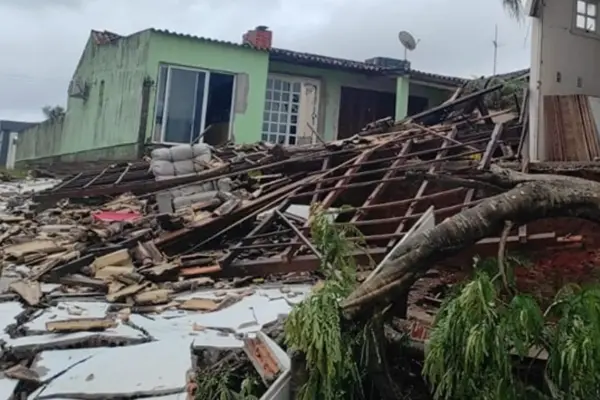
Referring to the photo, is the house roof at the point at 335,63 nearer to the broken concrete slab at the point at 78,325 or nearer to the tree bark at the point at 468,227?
the broken concrete slab at the point at 78,325

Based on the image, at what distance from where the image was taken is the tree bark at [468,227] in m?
3.61

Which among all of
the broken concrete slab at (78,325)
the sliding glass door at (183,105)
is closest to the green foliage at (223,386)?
the broken concrete slab at (78,325)

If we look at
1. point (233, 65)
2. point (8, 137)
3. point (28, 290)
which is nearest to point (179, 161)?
point (28, 290)

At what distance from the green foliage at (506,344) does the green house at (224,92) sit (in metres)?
9.65

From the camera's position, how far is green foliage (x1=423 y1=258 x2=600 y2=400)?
120 inches

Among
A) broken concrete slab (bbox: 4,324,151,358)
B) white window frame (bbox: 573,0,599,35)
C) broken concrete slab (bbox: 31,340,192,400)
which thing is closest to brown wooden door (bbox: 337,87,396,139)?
white window frame (bbox: 573,0,599,35)

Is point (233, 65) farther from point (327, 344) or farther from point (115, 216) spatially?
point (327, 344)

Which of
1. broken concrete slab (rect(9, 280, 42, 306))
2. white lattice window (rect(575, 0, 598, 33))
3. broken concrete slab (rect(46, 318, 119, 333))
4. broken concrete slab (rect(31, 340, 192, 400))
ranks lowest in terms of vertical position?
broken concrete slab (rect(31, 340, 192, 400))

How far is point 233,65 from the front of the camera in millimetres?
14430

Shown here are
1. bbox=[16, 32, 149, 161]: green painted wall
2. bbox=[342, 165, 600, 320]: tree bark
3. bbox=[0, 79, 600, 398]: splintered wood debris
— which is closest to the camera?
bbox=[342, 165, 600, 320]: tree bark

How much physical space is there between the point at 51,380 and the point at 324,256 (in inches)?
73.9

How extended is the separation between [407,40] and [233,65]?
17.0 ft

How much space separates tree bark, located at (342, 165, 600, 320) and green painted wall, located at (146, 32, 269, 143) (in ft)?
36.6

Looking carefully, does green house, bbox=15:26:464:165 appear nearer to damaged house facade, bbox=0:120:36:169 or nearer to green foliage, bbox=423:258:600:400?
green foliage, bbox=423:258:600:400
